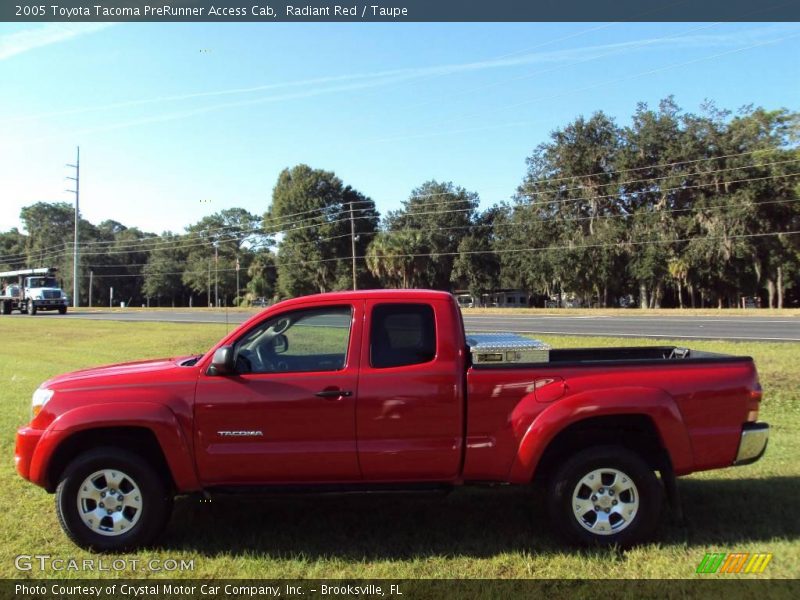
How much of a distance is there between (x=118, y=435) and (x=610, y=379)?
3503 mm

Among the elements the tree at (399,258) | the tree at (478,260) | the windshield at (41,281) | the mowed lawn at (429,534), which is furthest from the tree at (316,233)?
the mowed lawn at (429,534)

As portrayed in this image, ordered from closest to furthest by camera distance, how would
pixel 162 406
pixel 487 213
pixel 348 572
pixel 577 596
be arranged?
1. pixel 577 596
2. pixel 348 572
3. pixel 162 406
4. pixel 487 213

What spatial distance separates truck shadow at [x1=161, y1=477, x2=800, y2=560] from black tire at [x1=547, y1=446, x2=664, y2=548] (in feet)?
0.86

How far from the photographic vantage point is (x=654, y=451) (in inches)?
180

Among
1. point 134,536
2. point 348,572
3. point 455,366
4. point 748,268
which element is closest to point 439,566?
point 348,572

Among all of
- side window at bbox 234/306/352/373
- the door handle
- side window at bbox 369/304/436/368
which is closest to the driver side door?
the door handle

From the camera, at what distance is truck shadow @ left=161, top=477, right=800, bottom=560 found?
444 cm

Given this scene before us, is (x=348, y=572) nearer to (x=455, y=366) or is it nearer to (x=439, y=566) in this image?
(x=439, y=566)

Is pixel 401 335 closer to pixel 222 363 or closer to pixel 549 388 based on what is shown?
pixel 549 388

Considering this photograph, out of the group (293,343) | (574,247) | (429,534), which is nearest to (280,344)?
(293,343)

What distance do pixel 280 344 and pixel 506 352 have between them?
1.68 metres

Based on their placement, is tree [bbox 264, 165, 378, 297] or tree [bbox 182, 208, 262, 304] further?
tree [bbox 182, 208, 262, 304]

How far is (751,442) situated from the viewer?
4.41 metres
